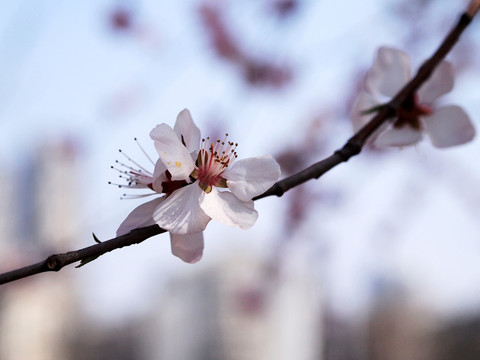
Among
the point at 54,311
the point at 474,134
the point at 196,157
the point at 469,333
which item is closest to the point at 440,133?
the point at 474,134

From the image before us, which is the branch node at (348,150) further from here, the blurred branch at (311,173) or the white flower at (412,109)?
the white flower at (412,109)

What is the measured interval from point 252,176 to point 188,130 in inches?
3.6

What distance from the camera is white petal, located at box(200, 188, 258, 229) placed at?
0.55 meters

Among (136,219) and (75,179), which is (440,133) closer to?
(136,219)

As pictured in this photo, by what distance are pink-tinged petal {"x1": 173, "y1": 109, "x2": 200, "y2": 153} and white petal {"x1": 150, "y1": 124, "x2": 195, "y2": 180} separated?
22 millimetres

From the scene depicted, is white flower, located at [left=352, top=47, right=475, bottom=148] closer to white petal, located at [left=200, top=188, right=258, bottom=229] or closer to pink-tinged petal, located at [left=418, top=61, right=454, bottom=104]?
pink-tinged petal, located at [left=418, top=61, right=454, bottom=104]

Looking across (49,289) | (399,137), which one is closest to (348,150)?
(399,137)

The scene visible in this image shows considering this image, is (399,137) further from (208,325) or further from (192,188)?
(208,325)

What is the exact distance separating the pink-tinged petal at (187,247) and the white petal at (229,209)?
0.06 m

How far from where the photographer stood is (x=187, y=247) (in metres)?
0.61

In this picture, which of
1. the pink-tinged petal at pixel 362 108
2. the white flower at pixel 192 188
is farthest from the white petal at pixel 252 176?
the pink-tinged petal at pixel 362 108

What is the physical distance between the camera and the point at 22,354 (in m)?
12.0

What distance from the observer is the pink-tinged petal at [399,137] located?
2.07 feet

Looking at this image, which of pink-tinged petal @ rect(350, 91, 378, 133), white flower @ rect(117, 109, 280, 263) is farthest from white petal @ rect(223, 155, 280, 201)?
pink-tinged petal @ rect(350, 91, 378, 133)
